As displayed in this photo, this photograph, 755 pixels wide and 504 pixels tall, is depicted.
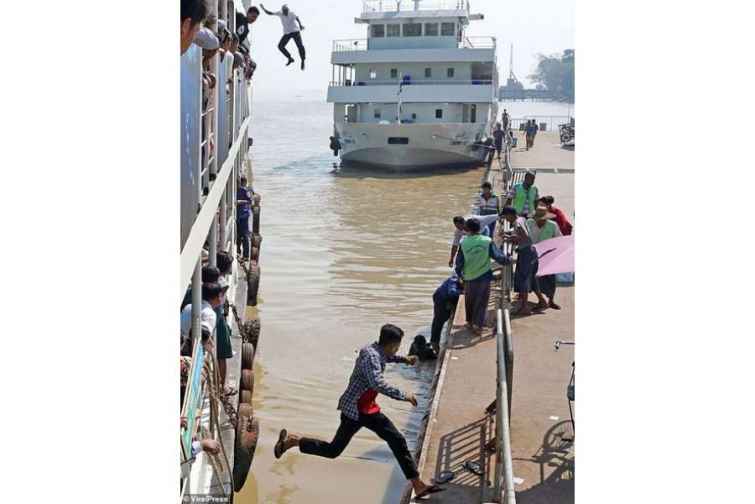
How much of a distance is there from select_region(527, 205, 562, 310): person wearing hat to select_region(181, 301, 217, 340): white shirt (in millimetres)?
4482

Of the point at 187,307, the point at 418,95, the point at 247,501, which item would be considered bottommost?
the point at 247,501

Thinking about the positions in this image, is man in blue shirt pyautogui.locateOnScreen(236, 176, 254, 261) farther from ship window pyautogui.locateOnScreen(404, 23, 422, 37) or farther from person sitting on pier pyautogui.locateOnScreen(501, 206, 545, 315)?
ship window pyautogui.locateOnScreen(404, 23, 422, 37)

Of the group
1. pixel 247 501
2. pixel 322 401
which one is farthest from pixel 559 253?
pixel 247 501

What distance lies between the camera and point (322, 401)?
8.90 meters

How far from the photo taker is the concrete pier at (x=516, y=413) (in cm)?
590

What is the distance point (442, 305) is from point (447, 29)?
2605cm

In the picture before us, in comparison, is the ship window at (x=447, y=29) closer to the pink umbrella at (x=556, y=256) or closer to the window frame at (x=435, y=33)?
the window frame at (x=435, y=33)

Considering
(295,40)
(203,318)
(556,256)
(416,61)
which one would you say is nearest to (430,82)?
(416,61)

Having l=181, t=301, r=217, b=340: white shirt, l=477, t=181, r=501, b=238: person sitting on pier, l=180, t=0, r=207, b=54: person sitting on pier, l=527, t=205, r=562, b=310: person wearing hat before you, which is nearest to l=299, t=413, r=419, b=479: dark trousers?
l=181, t=301, r=217, b=340: white shirt

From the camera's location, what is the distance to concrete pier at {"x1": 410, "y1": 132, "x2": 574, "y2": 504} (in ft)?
19.4

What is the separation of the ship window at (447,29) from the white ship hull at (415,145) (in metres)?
3.52

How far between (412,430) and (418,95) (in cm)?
2572

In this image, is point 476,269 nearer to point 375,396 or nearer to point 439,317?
point 439,317
